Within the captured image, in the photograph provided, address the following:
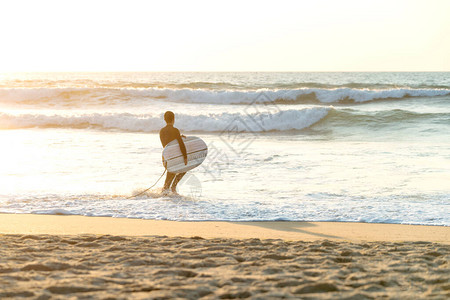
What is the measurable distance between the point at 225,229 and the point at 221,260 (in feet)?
5.49

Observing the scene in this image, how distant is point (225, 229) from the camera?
5.75 metres

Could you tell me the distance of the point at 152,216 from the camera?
21.0ft

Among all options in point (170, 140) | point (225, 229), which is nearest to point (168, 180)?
point (170, 140)

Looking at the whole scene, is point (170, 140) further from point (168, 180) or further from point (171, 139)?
point (168, 180)

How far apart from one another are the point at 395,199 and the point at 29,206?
5.30 metres

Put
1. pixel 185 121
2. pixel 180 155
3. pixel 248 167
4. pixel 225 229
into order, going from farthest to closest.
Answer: pixel 185 121 → pixel 248 167 → pixel 180 155 → pixel 225 229

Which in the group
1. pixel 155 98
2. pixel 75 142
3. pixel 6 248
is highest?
pixel 155 98

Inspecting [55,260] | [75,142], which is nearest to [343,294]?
[55,260]

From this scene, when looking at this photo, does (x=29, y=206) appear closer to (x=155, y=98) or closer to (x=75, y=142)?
(x=75, y=142)

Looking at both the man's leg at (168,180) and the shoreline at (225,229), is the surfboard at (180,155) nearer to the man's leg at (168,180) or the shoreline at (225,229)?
the man's leg at (168,180)

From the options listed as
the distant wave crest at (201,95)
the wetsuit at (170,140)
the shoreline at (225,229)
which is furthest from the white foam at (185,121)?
the shoreline at (225,229)

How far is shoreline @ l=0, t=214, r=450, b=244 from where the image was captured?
5.42 meters

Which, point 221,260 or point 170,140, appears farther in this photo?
point 170,140

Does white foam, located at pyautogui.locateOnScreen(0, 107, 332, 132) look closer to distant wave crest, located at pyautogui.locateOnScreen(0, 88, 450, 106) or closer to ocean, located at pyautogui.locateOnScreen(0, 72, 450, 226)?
ocean, located at pyautogui.locateOnScreen(0, 72, 450, 226)
